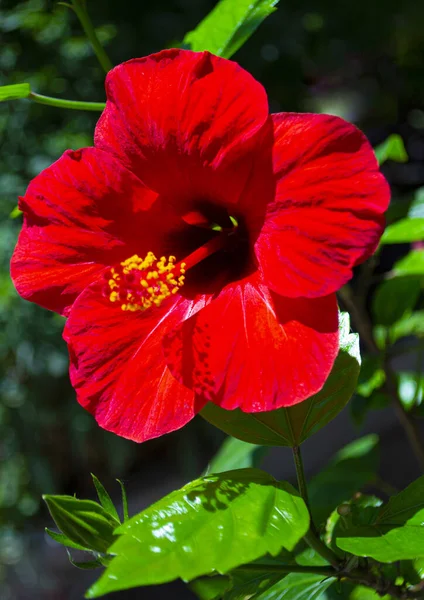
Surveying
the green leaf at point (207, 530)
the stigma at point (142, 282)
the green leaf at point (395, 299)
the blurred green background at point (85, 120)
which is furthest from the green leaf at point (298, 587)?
the blurred green background at point (85, 120)

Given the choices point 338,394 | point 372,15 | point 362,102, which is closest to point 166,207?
point 338,394

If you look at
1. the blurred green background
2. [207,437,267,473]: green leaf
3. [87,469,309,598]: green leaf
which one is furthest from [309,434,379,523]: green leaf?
the blurred green background

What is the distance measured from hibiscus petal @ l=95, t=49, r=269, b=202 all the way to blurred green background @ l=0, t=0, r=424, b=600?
47.8 inches

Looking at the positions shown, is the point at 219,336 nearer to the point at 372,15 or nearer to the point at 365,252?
the point at 365,252

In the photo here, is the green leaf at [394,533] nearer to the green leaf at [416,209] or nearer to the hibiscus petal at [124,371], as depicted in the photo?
the hibiscus petal at [124,371]

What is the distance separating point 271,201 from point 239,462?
0.67 meters

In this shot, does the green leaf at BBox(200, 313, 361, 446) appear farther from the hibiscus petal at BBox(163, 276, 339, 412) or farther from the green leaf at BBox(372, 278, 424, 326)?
the green leaf at BBox(372, 278, 424, 326)

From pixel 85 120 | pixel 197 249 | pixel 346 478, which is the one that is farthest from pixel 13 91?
pixel 85 120

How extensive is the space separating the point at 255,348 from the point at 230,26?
458 millimetres

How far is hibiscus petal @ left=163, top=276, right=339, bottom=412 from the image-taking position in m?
0.56

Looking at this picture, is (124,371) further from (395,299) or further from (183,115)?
(395,299)

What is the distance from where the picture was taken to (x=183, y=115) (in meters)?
0.61

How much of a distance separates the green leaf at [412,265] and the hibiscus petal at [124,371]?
0.68m

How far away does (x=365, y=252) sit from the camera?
55 cm
